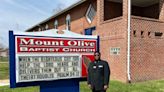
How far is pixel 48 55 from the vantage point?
21.9 ft

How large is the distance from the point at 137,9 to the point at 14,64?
15492mm

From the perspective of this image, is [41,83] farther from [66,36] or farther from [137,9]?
[137,9]

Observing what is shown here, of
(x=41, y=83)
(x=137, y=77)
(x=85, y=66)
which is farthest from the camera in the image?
(x=137, y=77)

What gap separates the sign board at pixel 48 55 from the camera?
6184 millimetres

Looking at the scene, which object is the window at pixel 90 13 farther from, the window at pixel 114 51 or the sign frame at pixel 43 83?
the sign frame at pixel 43 83

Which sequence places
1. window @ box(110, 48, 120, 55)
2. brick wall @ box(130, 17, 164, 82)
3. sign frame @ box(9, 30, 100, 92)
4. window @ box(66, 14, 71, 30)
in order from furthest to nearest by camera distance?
window @ box(66, 14, 71, 30)
window @ box(110, 48, 120, 55)
brick wall @ box(130, 17, 164, 82)
sign frame @ box(9, 30, 100, 92)

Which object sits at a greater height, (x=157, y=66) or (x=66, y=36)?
(x=66, y=36)

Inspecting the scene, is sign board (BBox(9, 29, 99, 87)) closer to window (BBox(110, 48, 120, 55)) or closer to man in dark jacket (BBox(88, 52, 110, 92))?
man in dark jacket (BBox(88, 52, 110, 92))

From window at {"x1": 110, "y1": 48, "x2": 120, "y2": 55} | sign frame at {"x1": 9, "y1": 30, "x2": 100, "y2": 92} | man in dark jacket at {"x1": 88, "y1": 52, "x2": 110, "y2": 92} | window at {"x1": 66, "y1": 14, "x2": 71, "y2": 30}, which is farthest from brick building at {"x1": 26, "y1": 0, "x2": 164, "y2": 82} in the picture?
man in dark jacket at {"x1": 88, "y1": 52, "x2": 110, "y2": 92}

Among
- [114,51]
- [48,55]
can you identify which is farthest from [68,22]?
[48,55]

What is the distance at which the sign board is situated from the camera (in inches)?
243

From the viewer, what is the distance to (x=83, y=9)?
20547 mm

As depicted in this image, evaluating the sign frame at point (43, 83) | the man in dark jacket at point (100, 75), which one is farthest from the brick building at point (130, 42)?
the man in dark jacket at point (100, 75)

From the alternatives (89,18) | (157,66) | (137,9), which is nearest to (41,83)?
(157,66)
